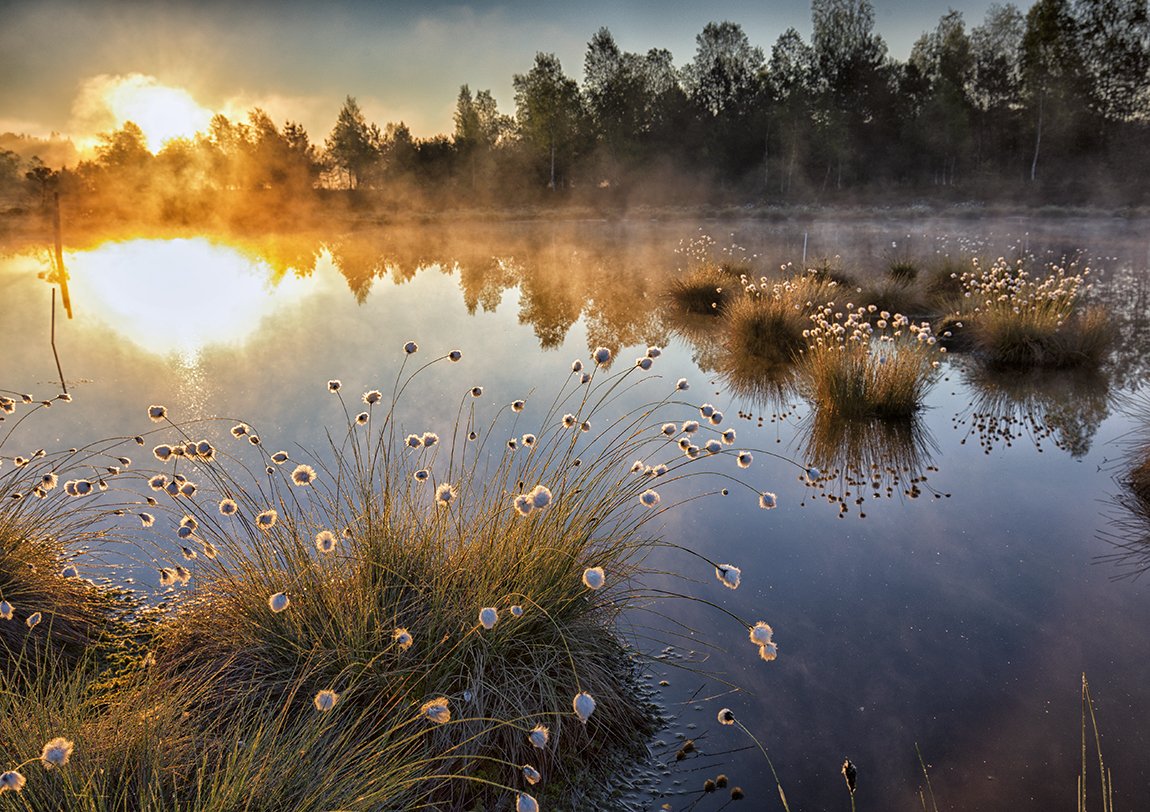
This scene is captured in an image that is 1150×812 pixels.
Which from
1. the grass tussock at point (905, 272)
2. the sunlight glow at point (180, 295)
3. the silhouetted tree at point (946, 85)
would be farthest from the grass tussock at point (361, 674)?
the silhouetted tree at point (946, 85)

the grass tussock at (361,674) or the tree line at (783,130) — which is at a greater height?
the tree line at (783,130)

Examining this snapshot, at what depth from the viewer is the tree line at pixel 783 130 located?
30.6 metres

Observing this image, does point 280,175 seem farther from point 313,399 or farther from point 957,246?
point 313,399

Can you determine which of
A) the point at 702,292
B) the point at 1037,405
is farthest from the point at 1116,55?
the point at 1037,405

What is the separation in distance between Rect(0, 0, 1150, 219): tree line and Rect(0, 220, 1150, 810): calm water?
2637cm

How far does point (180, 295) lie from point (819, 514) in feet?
37.7

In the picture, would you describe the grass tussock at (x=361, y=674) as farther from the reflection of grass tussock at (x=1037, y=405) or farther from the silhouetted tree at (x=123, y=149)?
the silhouetted tree at (x=123, y=149)

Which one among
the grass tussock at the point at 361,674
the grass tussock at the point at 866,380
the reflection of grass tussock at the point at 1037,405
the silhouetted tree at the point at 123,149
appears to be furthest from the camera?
the silhouetted tree at the point at 123,149

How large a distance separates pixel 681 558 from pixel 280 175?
1833 inches

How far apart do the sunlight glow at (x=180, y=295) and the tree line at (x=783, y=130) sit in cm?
2251

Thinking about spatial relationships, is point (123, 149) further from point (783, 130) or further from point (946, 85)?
point (946, 85)

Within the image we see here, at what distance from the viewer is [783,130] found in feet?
114

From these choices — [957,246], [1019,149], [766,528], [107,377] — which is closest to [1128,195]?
[1019,149]

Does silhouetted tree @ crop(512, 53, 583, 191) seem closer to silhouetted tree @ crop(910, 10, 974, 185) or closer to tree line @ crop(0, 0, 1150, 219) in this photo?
tree line @ crop(0, 0, 1150, 219)
